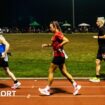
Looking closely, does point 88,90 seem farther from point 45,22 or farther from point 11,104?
point 45,22

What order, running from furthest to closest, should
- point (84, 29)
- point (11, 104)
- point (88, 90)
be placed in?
point (84, 29) → point (88, 90) → point (11, 104)

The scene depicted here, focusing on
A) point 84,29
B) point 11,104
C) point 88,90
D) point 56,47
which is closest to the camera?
point 11,104

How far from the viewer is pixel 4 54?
1234 centimetres

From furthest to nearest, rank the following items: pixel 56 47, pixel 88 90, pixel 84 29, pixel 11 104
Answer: pixel 84 29 < pixel 88 90 < pixel 56 47 < pixel 11 104

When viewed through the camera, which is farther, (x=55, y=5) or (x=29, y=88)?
(x=55, y=5)

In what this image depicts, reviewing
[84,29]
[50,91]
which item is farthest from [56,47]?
[84,29]

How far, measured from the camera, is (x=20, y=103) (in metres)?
11.0

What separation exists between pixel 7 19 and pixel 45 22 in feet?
20.6

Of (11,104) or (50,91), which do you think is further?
(50,91)

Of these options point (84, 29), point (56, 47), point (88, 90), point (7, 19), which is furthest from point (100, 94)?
point (7, 19)

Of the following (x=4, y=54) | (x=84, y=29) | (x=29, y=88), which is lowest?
(x=84, y=29)

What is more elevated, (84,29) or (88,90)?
(88,90)

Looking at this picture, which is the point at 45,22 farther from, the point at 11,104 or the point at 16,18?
the point at 11,104

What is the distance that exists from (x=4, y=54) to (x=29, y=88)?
1404 mm
